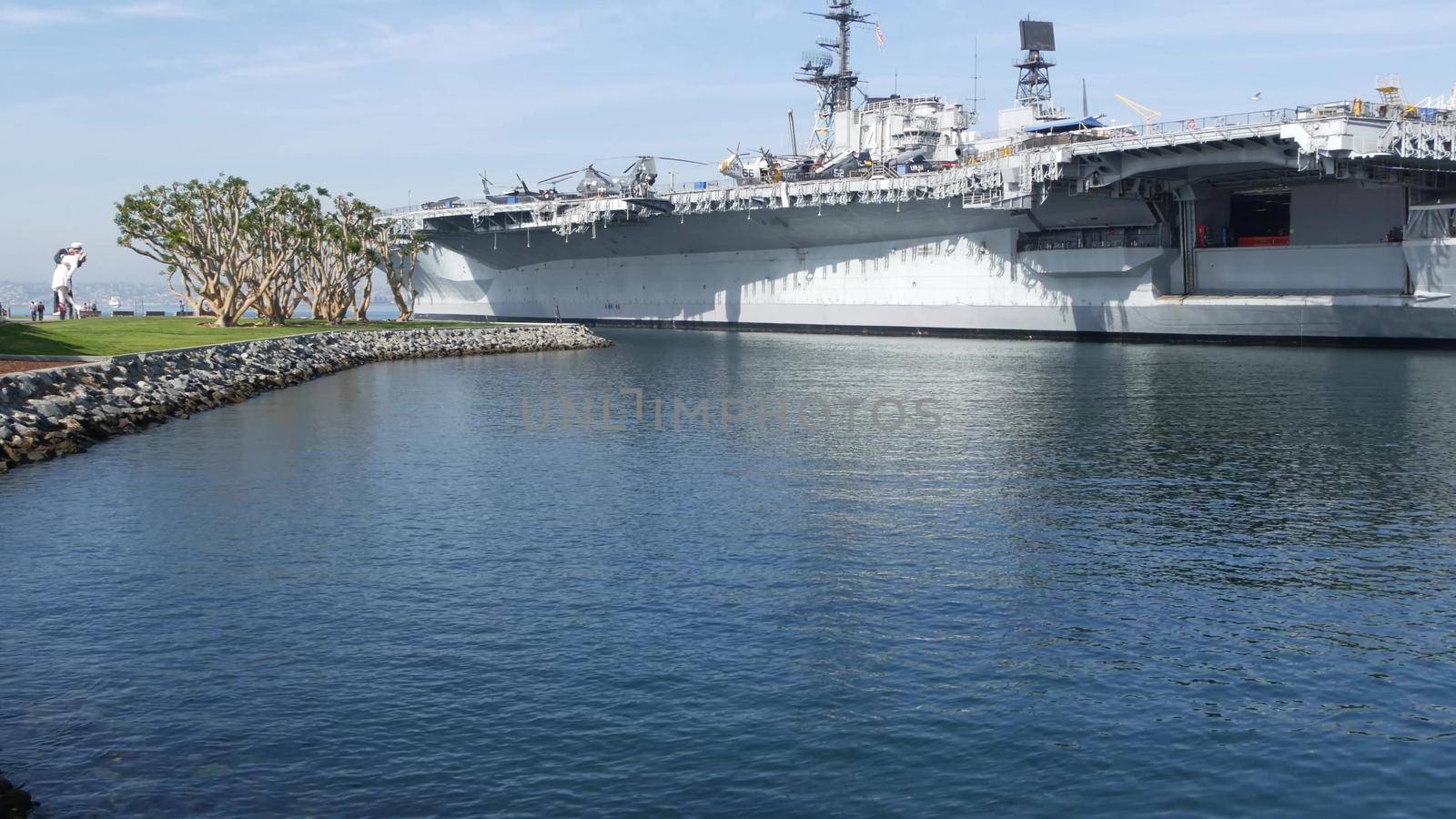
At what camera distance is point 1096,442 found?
91.6ft

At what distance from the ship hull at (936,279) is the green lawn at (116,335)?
20.8m

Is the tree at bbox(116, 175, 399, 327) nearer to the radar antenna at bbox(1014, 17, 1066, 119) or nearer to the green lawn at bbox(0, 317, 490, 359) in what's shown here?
the green lawn at bbox(0, 317, 490, 359)

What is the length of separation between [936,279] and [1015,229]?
6316mm

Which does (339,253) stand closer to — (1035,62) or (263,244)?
(263,244)

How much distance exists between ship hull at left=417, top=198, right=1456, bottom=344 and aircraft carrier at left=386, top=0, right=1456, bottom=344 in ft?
0.41

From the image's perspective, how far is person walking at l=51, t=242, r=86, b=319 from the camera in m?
71.2

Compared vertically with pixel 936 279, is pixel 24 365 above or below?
below

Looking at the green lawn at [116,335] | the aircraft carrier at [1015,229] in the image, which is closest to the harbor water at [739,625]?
the green lawn at [116,335]

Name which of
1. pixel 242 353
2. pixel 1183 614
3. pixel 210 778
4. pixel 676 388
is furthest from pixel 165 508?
pixel 242 353

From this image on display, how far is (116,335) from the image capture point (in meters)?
50.0

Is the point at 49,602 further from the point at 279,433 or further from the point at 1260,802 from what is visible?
the point at 279,433

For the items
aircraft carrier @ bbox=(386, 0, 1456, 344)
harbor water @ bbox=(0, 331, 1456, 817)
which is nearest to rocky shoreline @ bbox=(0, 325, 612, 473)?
harbor water @ bbox=(0, 331, 1456, 817)

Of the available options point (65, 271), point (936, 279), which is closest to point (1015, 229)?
point (936, 279)

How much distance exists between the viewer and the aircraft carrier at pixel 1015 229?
163 feet
